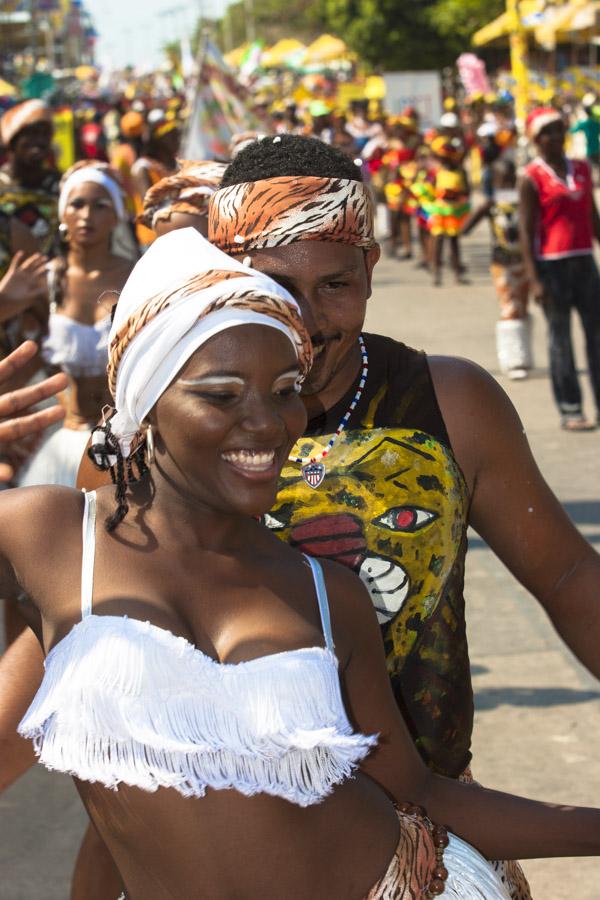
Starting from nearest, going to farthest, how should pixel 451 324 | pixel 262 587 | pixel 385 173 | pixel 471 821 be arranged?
pixel 262 587
pixel 471 821
pixel 451 324
pixel 385 173

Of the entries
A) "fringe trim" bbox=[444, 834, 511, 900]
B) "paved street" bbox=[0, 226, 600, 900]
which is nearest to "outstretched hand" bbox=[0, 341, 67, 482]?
"fringe trim" bbox=[444, 834, 511, 900]

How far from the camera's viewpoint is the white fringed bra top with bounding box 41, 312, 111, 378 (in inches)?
228

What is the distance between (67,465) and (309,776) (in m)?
3.85

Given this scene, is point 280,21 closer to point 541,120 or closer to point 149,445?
point 541,120

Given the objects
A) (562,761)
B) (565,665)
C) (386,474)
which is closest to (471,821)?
(386,474)

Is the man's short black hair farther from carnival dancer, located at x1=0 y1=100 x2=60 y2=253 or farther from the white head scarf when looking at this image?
carnival dancer, located at x1=0 y1=100 x2=60 y2=253

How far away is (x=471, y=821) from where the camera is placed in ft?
6.79

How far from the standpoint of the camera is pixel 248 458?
185 cm

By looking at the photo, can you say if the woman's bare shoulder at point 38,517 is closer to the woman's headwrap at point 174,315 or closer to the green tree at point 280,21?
the woman's headwrap at point 174,315

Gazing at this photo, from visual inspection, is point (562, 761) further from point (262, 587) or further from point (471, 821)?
point (262, 587)

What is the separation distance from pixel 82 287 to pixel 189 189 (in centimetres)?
223

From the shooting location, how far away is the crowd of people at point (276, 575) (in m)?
1.78

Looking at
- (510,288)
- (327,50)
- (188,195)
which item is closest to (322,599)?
(188,195)

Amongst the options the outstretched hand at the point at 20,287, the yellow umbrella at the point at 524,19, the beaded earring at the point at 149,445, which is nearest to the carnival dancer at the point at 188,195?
the outstretched hand at the point at 20,287
